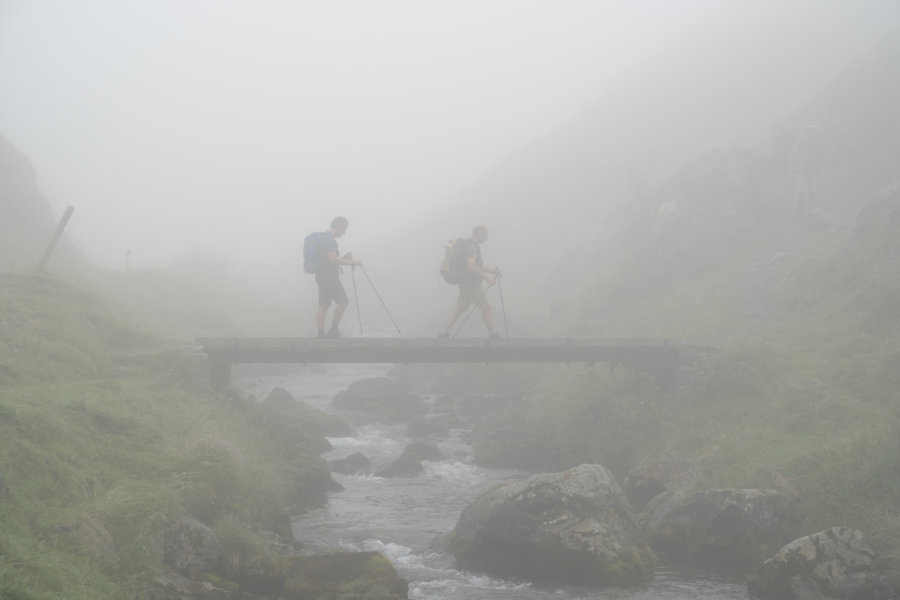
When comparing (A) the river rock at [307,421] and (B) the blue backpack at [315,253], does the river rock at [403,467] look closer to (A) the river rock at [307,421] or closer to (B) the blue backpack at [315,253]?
(A) the river rock at [307,421]

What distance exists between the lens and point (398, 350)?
1802 cm

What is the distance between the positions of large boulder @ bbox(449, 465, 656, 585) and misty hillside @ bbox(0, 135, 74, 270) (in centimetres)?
2374

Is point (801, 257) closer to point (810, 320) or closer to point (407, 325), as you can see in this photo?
point (810, 320)

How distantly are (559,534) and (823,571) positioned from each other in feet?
12.3

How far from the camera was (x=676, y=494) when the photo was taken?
14.3m

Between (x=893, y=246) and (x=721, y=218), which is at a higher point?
(x=721, y=218)

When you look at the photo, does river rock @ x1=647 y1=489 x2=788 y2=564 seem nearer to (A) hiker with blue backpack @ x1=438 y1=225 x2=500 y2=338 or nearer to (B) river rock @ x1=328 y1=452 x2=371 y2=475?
(A) hiker with blue backpack @ x1=438 y1=225 x2=500 y2=338

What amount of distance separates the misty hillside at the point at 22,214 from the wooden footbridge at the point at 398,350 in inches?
617

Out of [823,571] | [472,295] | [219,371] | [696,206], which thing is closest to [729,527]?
[823,571]

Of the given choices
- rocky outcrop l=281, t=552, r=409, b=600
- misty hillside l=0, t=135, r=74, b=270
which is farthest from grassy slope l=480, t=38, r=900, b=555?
misty hillside l=0, t=135, r=74, b=270

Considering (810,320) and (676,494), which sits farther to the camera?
(810,320)

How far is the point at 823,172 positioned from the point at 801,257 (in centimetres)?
781

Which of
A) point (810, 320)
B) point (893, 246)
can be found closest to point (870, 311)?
point (810, 320)

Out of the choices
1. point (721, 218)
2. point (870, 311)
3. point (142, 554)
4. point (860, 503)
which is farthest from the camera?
point (721, 218)
